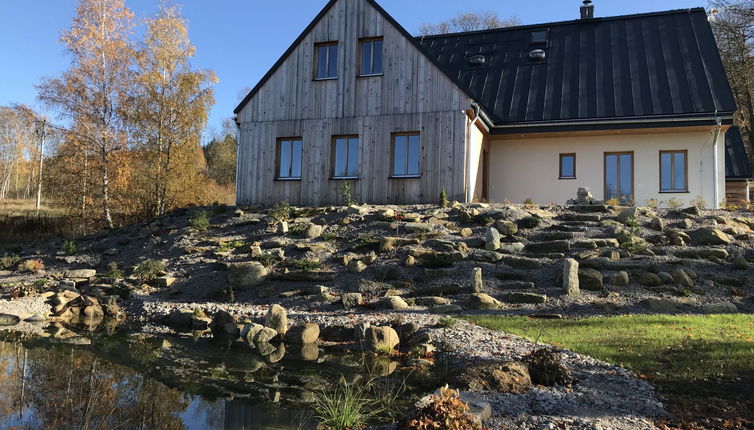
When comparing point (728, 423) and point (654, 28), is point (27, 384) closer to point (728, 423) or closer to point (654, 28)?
point (728, 423)

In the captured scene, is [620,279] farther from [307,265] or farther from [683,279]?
[307,265]

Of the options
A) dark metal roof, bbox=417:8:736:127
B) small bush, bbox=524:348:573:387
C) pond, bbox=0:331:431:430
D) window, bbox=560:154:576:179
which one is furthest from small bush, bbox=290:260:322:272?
window, bbox=560:154:576:179

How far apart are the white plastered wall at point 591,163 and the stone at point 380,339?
10.5 meters

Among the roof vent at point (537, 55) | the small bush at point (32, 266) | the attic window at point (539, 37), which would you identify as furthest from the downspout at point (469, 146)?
the small bush at point (32, 266)

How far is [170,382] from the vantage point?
6.38 m

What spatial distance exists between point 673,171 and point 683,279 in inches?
287

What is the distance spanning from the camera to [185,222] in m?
15.6

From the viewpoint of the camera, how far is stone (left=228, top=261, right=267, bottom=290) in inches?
435

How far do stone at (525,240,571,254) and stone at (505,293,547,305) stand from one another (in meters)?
2.24

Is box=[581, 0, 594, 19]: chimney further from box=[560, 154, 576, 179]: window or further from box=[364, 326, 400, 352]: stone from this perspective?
box=[364, 326, 400, 352]: stone

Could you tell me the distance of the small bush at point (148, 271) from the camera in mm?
11866

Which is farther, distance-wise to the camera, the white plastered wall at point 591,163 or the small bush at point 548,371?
the white plastered wall at point 591,163

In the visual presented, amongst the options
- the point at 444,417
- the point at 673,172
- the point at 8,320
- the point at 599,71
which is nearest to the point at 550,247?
the point at 673,172

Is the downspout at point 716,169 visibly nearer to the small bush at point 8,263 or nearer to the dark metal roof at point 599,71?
the dark metal roof at point 599,71
